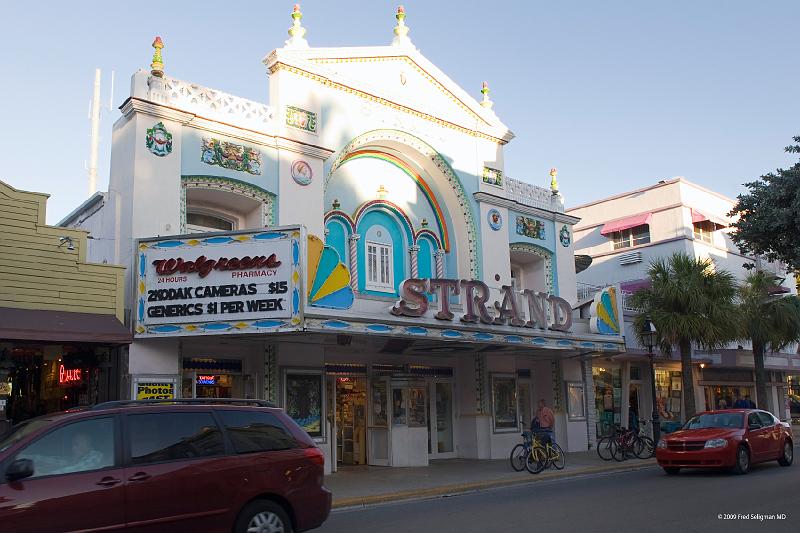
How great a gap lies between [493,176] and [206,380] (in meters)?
11.2

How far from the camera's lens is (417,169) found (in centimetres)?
2244

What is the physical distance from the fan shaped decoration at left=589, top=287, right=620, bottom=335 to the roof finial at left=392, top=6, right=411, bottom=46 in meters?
9.40

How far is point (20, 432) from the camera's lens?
26.0 ft

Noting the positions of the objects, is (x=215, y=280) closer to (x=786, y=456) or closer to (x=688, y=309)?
(x=786, y=456)

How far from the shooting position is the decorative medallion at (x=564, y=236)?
25.5 metres

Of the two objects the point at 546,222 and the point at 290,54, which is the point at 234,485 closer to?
the point at 290,54

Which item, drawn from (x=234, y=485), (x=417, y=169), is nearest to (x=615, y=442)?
(x=417, y=169)

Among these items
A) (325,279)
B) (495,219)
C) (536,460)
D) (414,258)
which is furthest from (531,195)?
(325,279)

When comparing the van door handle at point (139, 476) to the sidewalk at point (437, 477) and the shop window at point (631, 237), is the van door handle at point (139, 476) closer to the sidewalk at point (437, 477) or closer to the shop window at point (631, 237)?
the sidewalk at point (437, 477)

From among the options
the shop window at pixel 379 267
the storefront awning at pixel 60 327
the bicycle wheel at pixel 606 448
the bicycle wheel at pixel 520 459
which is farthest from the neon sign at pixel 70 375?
the bicycle wheel at pixel 606 448

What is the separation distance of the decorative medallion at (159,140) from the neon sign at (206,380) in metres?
4.92

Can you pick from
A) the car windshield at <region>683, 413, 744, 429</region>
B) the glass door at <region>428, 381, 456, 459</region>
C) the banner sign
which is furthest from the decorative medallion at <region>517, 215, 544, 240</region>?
the banner sign

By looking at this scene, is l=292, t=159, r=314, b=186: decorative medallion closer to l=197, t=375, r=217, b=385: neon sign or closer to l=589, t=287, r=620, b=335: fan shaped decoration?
l=197, t=375, r=217, b=385: neon sign

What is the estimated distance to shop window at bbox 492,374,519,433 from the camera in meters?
22.9
